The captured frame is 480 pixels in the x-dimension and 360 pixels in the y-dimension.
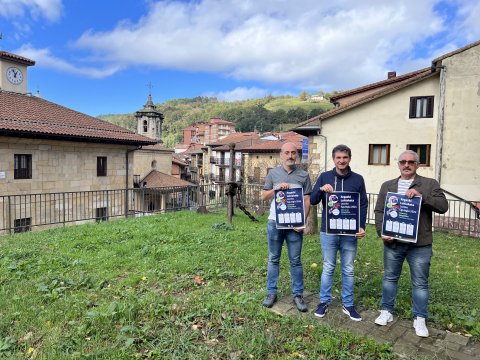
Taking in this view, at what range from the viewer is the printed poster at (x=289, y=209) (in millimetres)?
3656

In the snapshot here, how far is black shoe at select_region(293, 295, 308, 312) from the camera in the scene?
3688 millimetres

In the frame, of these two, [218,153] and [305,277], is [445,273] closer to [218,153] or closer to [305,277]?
[305,277]

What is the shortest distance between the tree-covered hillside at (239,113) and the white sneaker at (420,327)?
5811 cm

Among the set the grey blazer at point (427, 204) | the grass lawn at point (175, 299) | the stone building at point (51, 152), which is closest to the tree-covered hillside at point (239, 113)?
the stone building at point (51, 152)

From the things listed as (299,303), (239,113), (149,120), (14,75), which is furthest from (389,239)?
(239,113)

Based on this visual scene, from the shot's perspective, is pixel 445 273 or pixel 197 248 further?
pixel 197 248

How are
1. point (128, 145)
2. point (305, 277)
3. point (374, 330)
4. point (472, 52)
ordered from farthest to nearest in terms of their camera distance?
point (128, 145) → point (472, 52) → point (305, 277) → point (374, 330)

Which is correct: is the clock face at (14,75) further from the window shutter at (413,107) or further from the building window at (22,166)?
the window shutter at (413,107)

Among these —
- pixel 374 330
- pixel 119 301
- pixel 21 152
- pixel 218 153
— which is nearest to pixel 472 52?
pixel 374 330

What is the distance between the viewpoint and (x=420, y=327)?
325 cm

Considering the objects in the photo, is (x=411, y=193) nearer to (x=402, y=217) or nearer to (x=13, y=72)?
(x=402, y=217)

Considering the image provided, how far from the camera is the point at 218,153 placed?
5100 cm

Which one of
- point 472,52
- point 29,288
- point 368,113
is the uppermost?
point 472,52

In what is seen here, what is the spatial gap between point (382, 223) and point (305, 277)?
187 centimetres
